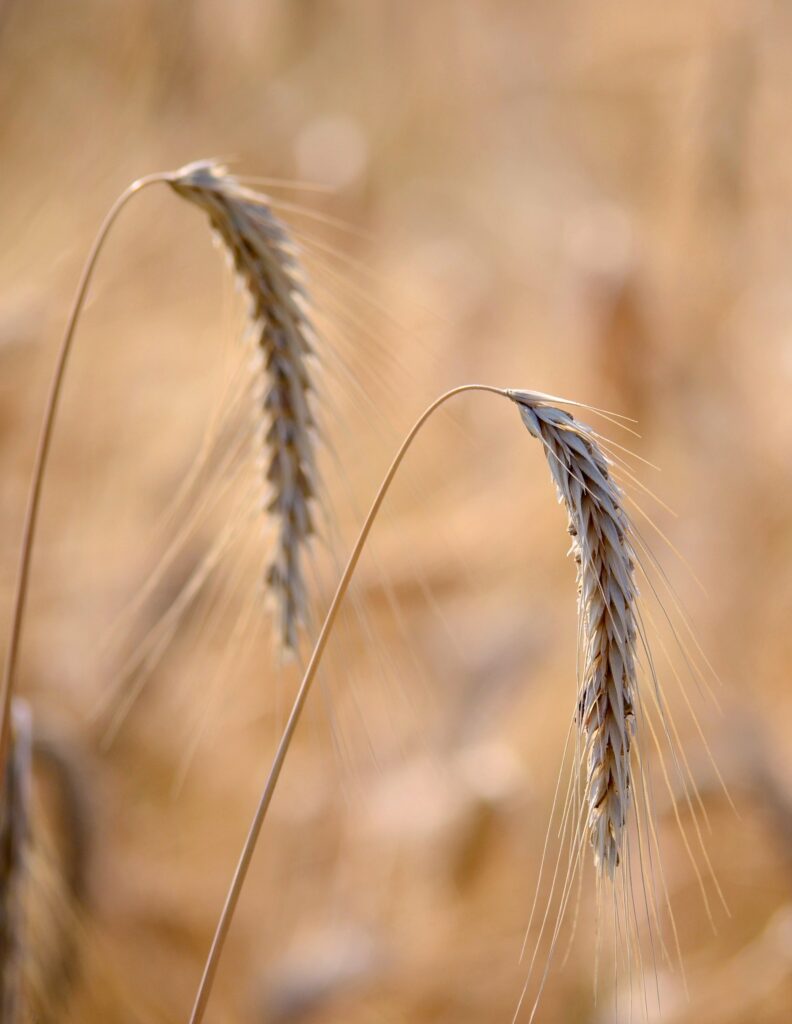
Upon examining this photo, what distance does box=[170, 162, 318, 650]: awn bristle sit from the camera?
55 centimetres

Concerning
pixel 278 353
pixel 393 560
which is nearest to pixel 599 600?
pixel 278 353

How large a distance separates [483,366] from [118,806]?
99 centimetres

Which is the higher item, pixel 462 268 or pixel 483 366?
pixel 462 268

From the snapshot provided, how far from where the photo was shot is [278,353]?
59cm

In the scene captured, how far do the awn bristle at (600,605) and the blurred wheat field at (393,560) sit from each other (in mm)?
591

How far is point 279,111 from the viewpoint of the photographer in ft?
8.05

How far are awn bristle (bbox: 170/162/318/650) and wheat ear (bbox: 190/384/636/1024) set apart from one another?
18 cm

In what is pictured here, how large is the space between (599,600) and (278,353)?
270mm

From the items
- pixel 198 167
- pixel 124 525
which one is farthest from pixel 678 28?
pixel 198 167

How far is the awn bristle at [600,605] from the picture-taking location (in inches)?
16.2

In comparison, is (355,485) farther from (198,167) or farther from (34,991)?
(198,167)

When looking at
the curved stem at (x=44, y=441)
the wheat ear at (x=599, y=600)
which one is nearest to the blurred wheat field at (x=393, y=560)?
the curved stem at (x=44, y=441)

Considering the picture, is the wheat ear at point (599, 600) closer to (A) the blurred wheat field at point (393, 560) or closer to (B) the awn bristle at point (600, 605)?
(B) the awn bristle at point (600, 605)

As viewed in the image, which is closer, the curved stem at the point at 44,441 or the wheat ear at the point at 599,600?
the wheat ear at the point at 599,600
